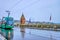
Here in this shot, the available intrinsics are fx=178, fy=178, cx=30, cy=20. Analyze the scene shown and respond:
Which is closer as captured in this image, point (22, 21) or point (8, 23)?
point (8, 23)

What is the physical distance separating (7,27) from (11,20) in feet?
9.66

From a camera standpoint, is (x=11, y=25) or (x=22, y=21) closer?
(x=11, y=25)

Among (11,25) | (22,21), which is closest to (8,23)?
(11,25)

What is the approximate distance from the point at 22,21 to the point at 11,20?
296 ft

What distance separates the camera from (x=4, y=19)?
51.8 meters

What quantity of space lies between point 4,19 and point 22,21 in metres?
87.7

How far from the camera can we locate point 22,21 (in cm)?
13950

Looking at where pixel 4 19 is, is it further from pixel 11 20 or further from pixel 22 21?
pixel 22 21

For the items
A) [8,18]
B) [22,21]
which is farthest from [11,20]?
[22,21]

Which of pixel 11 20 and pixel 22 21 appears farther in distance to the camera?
pixel 22 21

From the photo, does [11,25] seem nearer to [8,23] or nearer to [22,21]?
[8,23]

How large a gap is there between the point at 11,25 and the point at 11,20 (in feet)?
4.60

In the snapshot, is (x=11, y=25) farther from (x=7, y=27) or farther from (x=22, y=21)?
(x=22, y=21)

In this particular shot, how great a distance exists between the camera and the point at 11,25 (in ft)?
161
